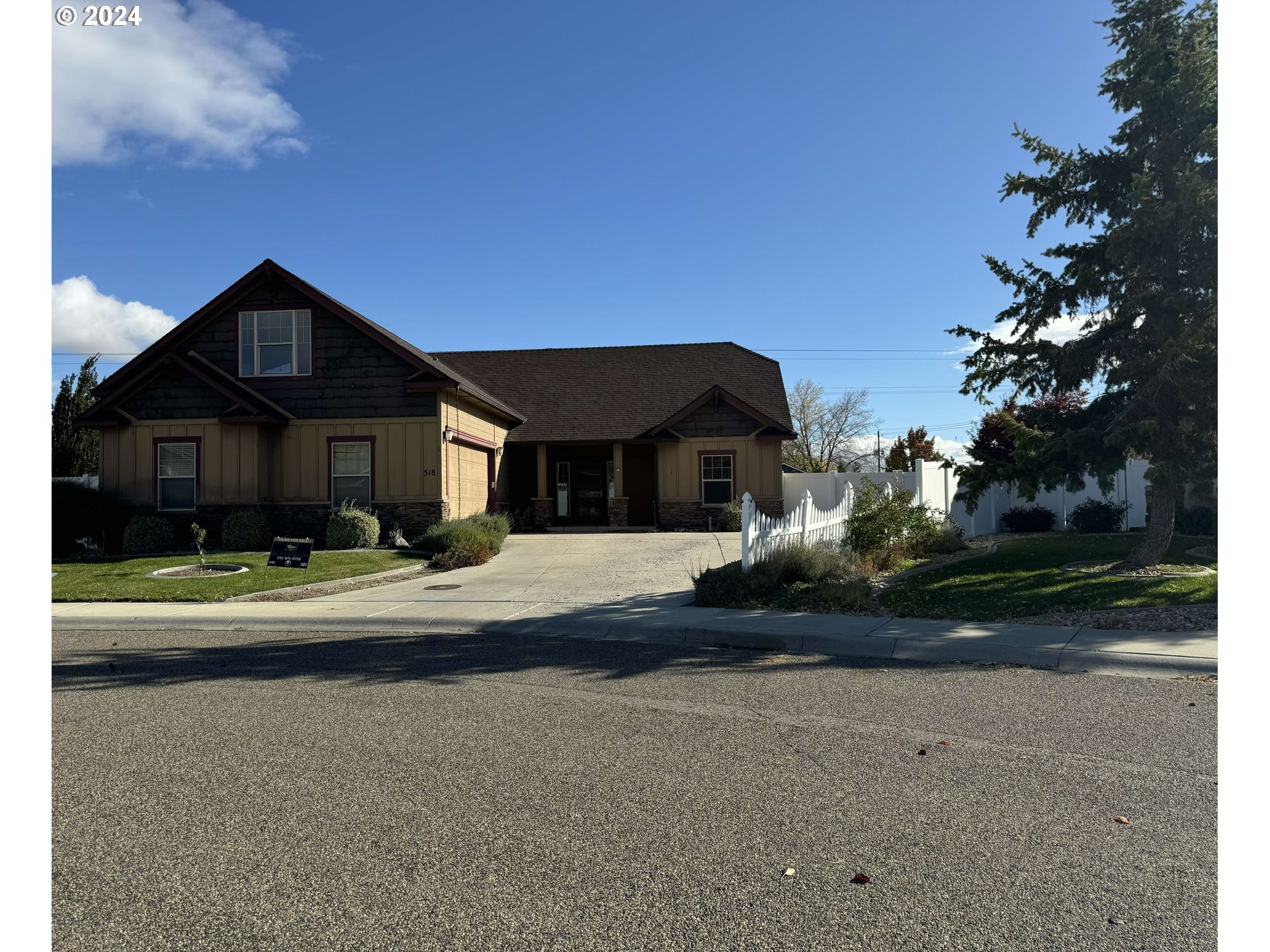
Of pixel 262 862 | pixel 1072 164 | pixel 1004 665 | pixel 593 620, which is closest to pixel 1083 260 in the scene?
pixel 1072 164

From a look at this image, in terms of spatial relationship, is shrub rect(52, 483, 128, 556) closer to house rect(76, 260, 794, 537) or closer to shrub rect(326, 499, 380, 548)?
house rect(76, 260, 794, 537)

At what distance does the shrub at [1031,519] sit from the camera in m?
25.3

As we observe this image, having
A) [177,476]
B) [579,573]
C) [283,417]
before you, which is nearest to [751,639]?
[579,573]

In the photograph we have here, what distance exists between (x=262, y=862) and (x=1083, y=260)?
13.9 metres

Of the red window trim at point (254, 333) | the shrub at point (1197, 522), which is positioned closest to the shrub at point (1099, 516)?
the shrub at point (1197, 522)

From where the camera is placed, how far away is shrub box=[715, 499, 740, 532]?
2522 centimetres

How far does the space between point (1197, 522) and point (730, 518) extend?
11373 mm

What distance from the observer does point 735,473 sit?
26.8 metres

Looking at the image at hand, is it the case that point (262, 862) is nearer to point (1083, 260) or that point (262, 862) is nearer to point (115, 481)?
point (1083, 260)

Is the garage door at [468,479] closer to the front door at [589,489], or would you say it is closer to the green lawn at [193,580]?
the front door at [589,489]

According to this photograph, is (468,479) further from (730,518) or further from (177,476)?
(730,518)

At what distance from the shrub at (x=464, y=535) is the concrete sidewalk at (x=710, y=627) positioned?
490cm

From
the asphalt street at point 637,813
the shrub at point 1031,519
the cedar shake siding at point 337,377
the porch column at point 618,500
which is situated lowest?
the asphalt street at point 637,813

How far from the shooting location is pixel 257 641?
404 inches
